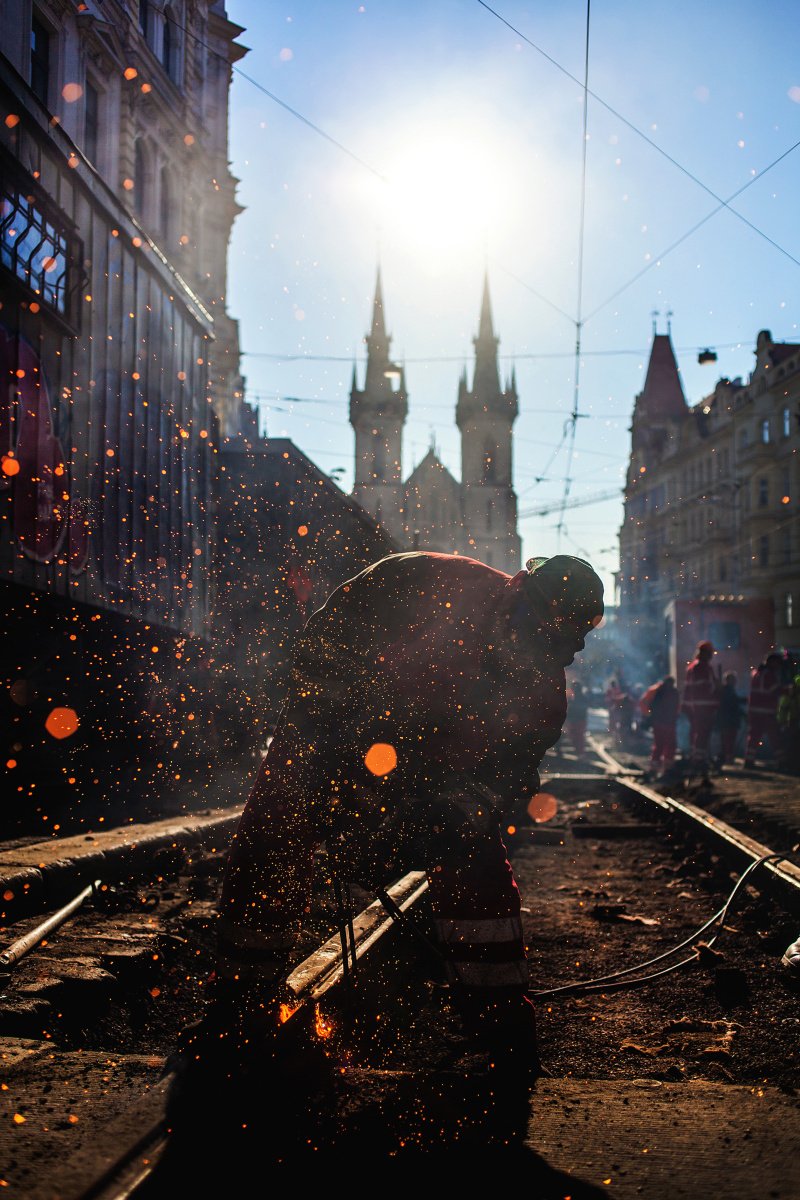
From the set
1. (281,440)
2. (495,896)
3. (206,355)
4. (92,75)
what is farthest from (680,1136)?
(281,440)

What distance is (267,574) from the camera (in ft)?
70.1

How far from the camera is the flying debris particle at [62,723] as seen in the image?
9250mm

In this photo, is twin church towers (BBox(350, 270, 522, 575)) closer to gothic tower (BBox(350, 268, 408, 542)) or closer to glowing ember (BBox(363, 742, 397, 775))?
gothic tower (BBox(350, 268, 408, 542))

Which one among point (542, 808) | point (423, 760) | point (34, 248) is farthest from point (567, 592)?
point (542, 808)

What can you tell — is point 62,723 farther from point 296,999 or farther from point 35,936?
point 296,999

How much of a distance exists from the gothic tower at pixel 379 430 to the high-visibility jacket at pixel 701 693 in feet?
226

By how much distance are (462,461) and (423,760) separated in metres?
88.7

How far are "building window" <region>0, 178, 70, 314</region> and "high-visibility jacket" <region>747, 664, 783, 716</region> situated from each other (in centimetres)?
1247

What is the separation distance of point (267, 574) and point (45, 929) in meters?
17.2

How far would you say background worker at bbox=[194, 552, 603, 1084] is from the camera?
2777mm

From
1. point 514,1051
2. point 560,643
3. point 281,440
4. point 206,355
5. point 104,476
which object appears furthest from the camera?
point 281,440

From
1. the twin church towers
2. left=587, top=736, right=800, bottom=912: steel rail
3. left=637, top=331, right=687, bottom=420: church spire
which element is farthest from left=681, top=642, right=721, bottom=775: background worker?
the twin church towers

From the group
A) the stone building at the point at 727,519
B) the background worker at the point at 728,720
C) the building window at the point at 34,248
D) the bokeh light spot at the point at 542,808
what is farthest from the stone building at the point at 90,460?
the stone building at the point at 727,519

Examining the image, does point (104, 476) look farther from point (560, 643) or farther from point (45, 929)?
point (560, 643)
